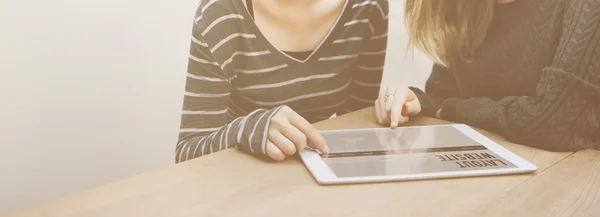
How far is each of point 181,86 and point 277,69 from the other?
18 centimetres

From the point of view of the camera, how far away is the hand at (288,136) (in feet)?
2.08

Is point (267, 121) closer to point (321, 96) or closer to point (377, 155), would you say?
point (377, 155)

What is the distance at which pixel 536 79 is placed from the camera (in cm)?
83

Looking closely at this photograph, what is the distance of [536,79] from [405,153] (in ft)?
1.00

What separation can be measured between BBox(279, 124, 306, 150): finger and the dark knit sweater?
0.28 metres

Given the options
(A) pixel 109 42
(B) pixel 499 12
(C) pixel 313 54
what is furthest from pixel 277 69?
(B) pixel 499 12

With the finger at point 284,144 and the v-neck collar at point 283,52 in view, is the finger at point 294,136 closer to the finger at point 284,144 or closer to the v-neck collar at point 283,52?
the finger at point 284,144

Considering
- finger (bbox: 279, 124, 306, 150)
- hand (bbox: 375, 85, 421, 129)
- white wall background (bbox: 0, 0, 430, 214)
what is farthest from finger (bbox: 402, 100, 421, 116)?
white wall background (bbox: 0, 0, 430, 214)

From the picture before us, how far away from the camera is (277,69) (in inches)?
35.6

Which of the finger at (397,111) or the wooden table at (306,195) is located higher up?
the finger at (397,111)

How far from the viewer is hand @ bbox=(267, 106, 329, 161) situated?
635mm

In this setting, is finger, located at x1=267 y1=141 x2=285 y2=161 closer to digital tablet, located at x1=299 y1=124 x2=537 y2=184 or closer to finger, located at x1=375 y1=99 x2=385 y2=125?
digital tablet, located at x1=299 y1=124 x2=537 y2=184

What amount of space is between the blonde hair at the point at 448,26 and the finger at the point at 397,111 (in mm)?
190

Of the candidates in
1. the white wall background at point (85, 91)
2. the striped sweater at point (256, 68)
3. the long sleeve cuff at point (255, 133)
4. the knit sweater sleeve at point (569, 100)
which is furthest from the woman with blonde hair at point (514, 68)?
the white wall background at point (85, 91)
